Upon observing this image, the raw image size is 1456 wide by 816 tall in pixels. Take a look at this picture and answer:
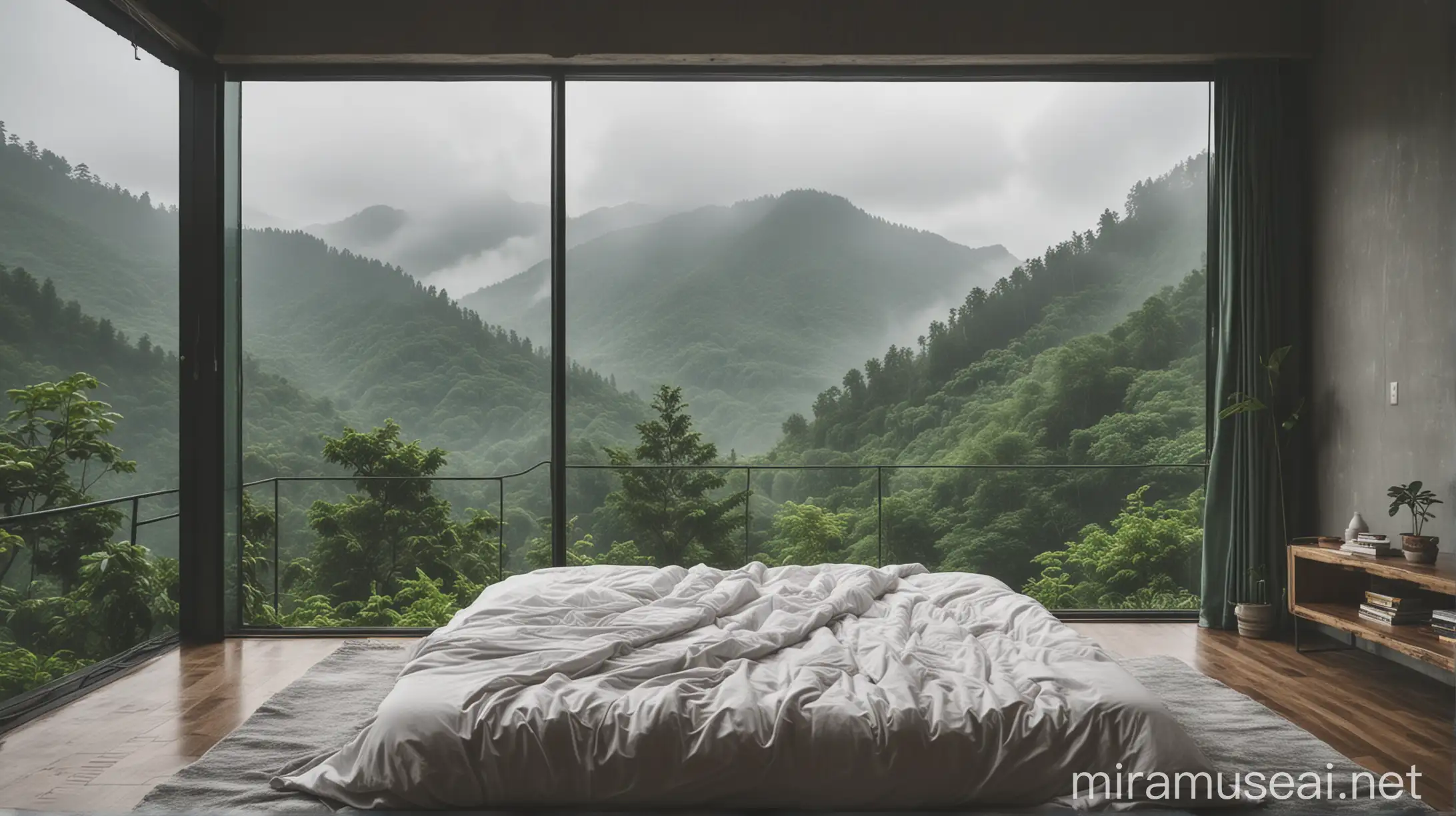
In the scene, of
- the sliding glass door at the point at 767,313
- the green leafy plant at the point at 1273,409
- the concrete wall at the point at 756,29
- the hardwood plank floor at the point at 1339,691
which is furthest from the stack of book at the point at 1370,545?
the sliding glass door at the point at 767,313

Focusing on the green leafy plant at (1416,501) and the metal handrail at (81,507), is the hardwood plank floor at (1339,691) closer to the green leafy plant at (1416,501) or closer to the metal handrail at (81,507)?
the green leafy plant at (1416,501)

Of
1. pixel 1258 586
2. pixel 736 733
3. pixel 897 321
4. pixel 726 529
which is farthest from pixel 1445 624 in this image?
pixel 897 321

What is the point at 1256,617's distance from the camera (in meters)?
4.36

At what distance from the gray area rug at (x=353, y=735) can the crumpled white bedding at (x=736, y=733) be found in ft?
0.71

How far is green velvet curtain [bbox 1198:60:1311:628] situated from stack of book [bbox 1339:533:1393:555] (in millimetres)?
709

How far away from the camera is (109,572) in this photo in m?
4.07

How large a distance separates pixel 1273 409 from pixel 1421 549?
1204 millimetres

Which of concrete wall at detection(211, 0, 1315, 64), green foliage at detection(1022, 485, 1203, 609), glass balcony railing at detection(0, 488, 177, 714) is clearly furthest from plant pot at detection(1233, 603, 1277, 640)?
glass balcony railing at detection(0, 488, 177, 714)

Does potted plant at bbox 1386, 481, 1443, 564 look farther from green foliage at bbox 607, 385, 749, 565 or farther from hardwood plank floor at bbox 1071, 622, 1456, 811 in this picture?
green foliage at bbox 607, 385, 749, 565

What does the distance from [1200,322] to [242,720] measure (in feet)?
27.7

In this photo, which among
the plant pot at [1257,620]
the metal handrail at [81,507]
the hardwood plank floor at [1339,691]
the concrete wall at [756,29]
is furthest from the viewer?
the concrete wall at [756,29]

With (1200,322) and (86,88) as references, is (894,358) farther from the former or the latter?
(86,88)

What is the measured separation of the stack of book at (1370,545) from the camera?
3.64 meters

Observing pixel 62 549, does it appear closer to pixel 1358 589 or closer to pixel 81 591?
pixel 81 591
